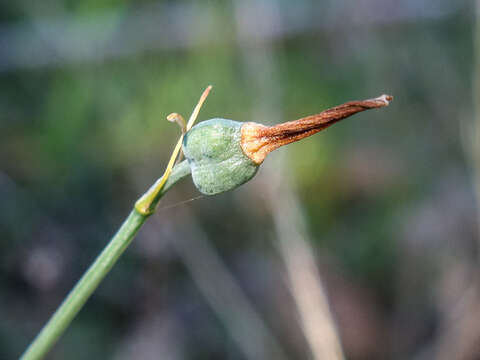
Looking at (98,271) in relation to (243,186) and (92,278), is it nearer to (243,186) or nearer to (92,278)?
(92,278)

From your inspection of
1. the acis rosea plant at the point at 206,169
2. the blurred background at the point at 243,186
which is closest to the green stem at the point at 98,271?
the acis rosea plant at the point at 206,169

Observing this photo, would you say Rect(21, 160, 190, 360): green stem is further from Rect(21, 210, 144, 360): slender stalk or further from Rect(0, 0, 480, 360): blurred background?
Rect(0, 0, 480, 360): blurred background

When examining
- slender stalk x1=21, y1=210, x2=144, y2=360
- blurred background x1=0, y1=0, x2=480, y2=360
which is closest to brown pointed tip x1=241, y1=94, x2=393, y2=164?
slender stalk x1=21, y1=210, x2=144, y2=360

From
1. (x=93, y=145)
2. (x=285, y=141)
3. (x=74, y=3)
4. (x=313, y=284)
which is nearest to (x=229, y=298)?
(x=313, y=284)

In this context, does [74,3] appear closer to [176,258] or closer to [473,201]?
[176,258]

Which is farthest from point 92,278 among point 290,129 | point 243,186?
point 243,186

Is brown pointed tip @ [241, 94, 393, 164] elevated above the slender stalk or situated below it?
above
